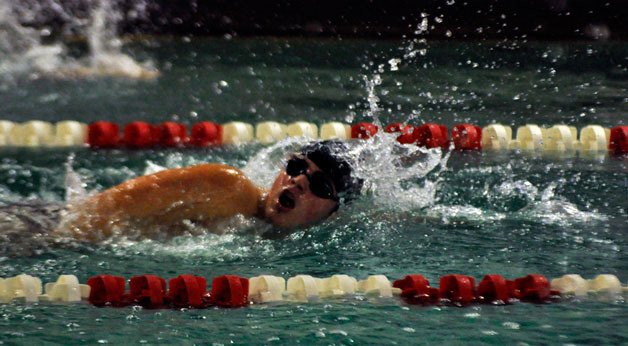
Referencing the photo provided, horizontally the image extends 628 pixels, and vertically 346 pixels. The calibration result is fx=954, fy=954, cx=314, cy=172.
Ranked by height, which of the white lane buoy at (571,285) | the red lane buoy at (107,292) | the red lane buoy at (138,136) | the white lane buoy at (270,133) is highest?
the white lane buoy at (270,133)

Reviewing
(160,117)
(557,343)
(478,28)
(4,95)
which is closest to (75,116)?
(160,117)

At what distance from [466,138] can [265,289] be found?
2.92 m

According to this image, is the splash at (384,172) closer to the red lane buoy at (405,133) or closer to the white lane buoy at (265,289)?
the red lane buoy at (405,133)

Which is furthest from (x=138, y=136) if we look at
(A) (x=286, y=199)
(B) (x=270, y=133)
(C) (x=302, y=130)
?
(A) (x=286, y=199)

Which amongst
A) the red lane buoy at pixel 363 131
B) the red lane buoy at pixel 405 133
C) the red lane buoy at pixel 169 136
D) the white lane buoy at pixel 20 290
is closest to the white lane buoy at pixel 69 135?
the red lane buoy at pixel 169 136

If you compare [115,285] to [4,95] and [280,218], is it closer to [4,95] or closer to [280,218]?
[280,218]

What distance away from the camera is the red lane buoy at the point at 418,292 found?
3.03 metres

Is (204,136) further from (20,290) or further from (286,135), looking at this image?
(20,290)

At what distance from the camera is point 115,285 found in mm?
2932

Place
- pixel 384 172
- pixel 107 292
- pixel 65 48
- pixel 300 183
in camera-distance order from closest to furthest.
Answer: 1. pixel 107 292
2. pixel 300 183
3. pixel 384 172
4. pixel 65 48

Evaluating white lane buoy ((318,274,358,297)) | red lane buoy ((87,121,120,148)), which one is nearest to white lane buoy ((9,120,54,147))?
red lane buoy ((87,121,120,148))

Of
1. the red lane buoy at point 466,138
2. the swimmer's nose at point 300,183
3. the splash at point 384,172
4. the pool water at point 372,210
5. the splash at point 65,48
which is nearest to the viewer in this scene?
the pool water at point 372,210

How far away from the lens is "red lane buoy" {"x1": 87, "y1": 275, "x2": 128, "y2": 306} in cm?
292

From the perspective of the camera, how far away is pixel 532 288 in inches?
121
